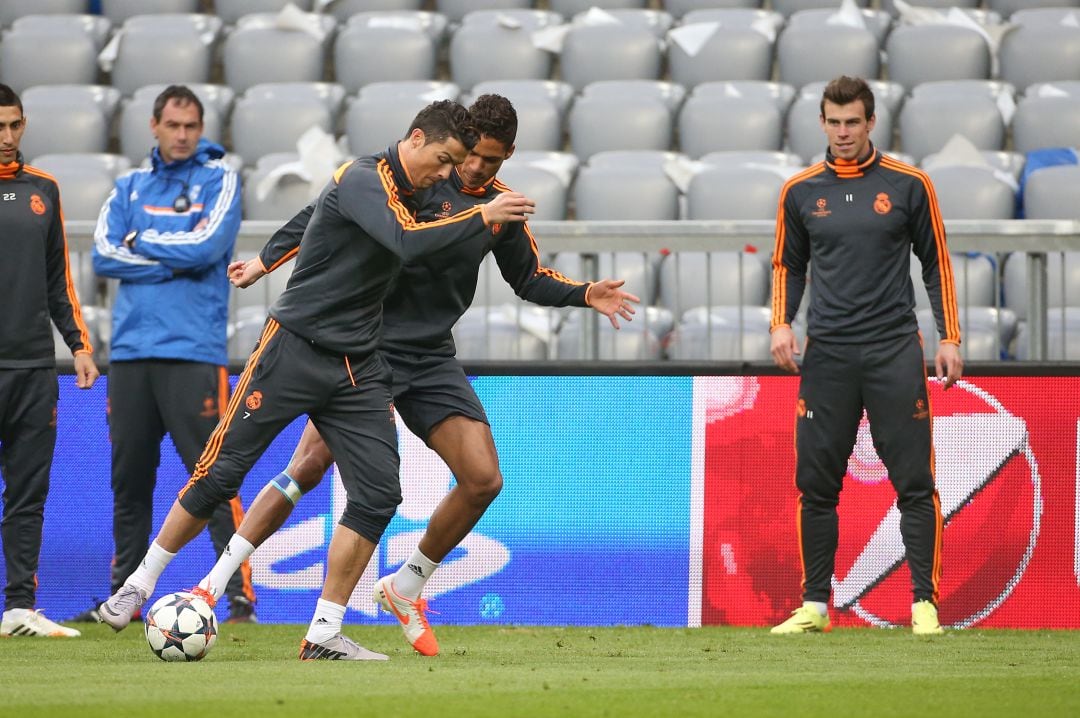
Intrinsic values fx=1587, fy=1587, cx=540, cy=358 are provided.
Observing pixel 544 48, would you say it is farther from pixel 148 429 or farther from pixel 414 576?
pixel 414 576

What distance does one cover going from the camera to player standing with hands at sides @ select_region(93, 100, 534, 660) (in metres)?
5.52

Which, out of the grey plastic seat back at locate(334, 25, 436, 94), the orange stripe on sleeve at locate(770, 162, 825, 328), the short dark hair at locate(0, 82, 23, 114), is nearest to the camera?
the short dark hair at locate(0, 82, 23, 114)

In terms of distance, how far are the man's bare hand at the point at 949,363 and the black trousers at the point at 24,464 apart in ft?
12.7

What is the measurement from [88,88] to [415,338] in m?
6.06

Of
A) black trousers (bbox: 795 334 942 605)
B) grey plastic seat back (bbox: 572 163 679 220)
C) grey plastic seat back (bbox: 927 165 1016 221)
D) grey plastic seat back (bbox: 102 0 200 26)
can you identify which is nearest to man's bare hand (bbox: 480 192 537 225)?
black trousers (bbox: 795 334 942 605)

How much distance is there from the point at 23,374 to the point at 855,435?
3645 mm

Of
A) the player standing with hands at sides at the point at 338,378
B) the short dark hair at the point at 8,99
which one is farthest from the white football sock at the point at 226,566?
the short dark hair at the point at 8,99

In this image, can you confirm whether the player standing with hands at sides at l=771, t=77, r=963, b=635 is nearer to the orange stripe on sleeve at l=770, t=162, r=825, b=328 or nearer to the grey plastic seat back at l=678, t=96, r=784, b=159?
the orange stripe on sleeve at l=770, t=162, r=825, b=328

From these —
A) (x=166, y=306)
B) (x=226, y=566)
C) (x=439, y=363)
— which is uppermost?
(x=166, y=306)

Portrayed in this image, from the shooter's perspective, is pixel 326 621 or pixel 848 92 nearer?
pixel 326 621

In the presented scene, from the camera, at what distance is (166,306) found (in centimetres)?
733

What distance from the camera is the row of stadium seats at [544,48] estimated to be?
11.1 m

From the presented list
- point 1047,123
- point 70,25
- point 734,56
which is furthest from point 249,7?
point 1047,123

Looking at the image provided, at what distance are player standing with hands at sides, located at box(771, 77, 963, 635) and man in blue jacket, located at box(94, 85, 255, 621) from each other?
2.59 meters
